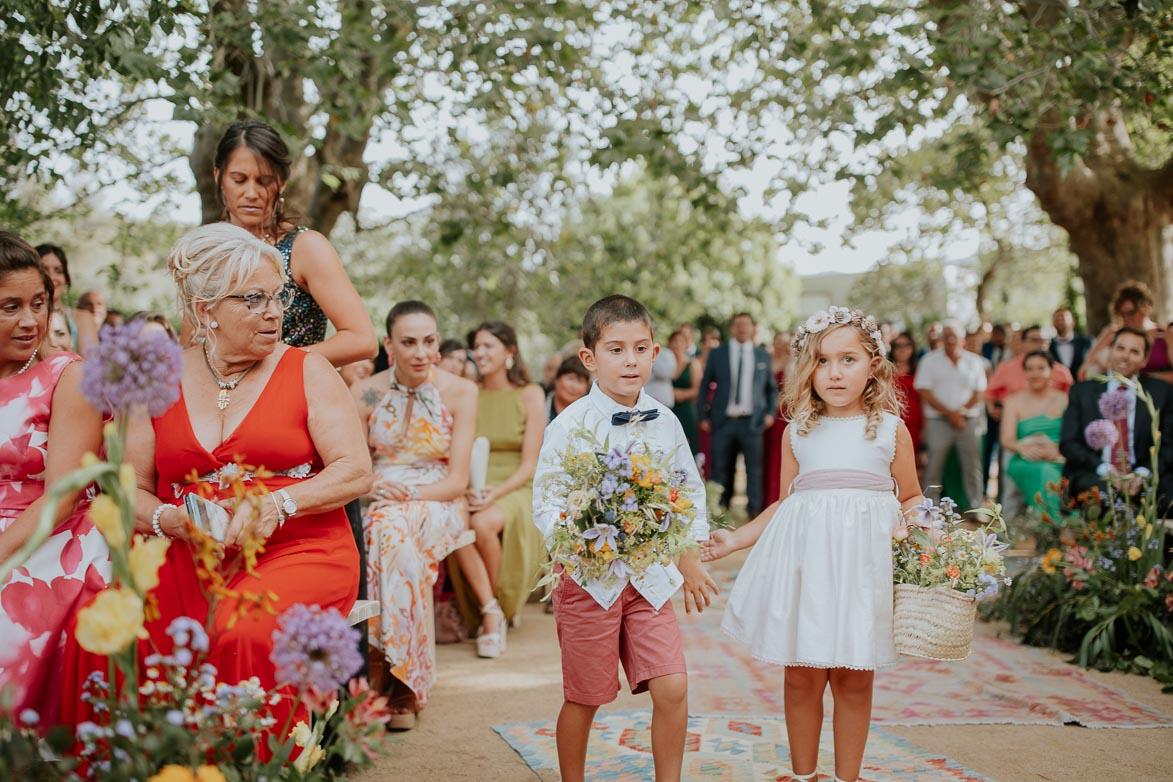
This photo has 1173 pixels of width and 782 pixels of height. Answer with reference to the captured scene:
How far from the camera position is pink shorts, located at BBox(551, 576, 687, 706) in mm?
3477

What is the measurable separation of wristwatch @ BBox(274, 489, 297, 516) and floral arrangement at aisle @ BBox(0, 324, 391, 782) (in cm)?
99

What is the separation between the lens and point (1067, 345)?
11836 millimetres

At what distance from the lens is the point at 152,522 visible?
3.31 m

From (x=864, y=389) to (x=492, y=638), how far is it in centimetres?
327

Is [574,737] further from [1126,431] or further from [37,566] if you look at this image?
[1126,431]

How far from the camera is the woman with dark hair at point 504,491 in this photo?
21.7 ft

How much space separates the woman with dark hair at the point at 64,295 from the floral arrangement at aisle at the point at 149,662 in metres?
4.16

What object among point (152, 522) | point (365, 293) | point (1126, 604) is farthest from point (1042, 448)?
point (365, 293)

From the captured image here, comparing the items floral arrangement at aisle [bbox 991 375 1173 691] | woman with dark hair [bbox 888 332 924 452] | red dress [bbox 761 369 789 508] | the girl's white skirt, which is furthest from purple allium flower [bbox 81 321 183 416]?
red dress [bbox 761 369 789 508]

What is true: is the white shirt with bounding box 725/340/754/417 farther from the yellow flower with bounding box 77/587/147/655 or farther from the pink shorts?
the yellow flower with bounding box 77/587/147/655

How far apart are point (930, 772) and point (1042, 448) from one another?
554 cm

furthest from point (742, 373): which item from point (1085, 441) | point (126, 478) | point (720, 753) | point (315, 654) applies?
point (126, 478)

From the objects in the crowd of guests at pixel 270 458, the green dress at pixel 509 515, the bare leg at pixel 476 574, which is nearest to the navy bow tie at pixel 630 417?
the crowd of guests at pixel 270 458

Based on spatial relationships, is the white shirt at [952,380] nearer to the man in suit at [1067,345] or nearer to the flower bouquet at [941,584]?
the man in suit at [1067,345]
